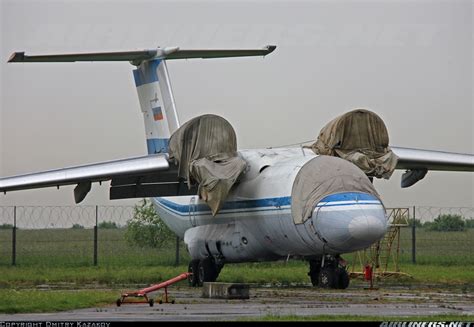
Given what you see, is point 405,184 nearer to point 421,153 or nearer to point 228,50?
point 421,153

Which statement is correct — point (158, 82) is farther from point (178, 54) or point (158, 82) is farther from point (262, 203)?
point (262, 203)

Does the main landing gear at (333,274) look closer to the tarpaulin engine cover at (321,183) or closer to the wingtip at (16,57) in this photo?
the tarpaulin engine cover at (321,183)

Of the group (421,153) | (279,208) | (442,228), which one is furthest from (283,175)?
(442,228)

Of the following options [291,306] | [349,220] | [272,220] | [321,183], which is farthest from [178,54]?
[291,306]

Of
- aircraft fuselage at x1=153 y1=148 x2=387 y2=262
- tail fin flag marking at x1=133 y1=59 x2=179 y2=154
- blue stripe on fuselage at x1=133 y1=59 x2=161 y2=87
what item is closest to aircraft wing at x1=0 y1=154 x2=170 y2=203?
aircraft fuselage at x1=153 y1=148 x2=387 y2=262

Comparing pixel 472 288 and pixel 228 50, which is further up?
pixel 228 50

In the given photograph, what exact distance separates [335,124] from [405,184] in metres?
4.39

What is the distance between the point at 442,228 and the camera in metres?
56.1

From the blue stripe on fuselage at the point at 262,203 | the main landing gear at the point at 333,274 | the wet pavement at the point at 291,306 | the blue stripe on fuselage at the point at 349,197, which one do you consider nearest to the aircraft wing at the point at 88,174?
the blue stripe on fuselage at the point at 262,203

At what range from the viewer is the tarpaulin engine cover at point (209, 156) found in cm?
2703

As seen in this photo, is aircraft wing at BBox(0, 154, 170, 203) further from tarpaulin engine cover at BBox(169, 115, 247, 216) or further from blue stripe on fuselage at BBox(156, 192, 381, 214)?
blue stripe on fuselage at BBox(156, 192, 381, 214)

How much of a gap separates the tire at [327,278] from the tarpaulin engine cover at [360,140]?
2.41 metres

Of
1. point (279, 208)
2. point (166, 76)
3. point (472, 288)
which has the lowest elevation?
point (472, 288)

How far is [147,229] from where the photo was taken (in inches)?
1709
